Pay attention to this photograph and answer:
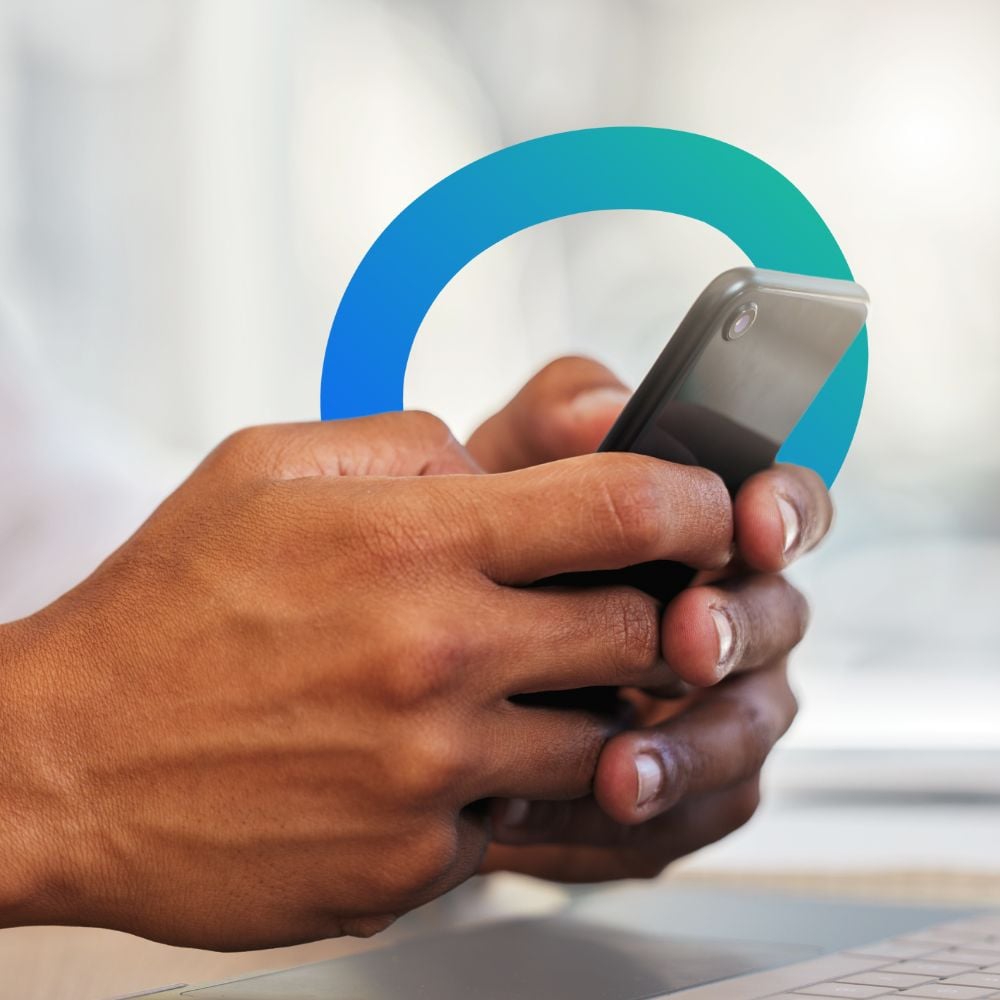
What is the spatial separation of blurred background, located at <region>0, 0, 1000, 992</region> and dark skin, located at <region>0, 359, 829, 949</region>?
1.93 ft

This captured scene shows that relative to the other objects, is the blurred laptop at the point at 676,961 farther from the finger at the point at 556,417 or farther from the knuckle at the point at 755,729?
the finger at the point at 556,417

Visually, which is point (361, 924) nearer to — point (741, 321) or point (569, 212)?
point (741, 321)

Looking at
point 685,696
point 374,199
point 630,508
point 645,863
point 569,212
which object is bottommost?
point 645,863

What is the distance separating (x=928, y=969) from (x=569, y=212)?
46 centimetres

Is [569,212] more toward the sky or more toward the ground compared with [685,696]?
more toward the sky

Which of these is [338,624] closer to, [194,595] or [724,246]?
[194,595]

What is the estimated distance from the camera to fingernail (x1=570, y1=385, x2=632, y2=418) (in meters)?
0.71

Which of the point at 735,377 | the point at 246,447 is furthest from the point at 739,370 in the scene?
the point at 246,447

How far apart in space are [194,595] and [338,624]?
6 centimetres

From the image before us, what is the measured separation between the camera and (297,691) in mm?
427

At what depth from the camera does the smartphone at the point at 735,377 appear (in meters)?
0.45

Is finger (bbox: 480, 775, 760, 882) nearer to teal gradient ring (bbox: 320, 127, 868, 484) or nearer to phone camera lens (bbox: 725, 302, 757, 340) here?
teal gradient ring (bbox: 320, 127, 868, 484)

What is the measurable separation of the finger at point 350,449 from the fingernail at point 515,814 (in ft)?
0.69

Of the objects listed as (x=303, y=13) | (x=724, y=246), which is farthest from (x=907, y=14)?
(x=303, y=13)
